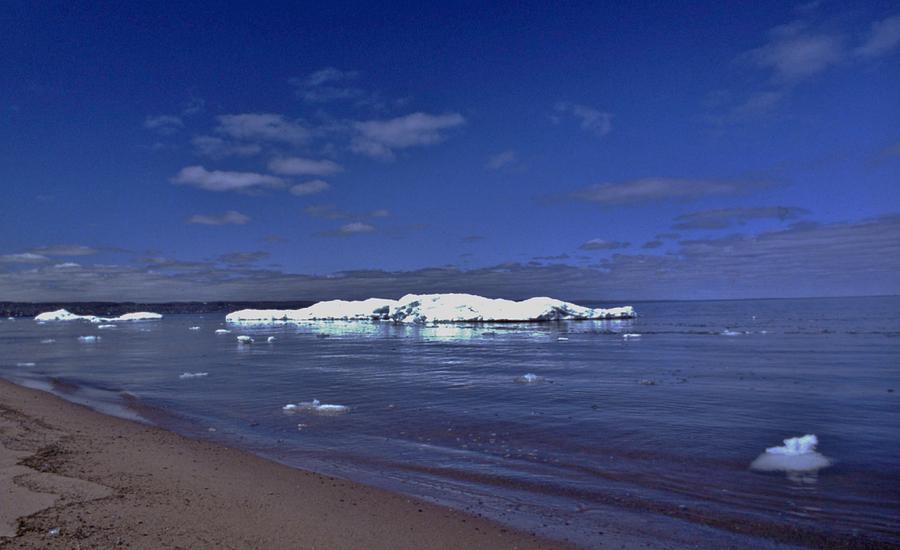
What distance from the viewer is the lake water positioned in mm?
6234

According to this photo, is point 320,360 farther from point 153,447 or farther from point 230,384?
point 153,447

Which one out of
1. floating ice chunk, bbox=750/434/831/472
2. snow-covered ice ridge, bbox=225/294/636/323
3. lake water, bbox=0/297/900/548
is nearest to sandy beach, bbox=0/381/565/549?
lake water, bbox=0/297/900/548

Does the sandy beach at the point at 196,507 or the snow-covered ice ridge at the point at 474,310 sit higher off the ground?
the snow-covered ice ridge at the point at 474,310

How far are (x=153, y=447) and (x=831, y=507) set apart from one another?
9478 millimetres

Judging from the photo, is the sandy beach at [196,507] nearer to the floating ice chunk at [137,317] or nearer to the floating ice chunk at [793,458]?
the floating ice chunk at [793,458]

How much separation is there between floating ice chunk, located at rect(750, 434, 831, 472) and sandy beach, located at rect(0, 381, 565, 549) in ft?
Result: 15.1

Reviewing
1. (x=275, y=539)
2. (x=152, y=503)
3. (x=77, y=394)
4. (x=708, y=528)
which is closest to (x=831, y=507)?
(x=708, y=528)

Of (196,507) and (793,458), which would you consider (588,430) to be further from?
(196,507)

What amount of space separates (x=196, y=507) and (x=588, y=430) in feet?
23.9

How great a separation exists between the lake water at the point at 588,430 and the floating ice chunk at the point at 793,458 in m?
0.22

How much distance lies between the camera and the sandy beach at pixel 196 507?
494 centimetres

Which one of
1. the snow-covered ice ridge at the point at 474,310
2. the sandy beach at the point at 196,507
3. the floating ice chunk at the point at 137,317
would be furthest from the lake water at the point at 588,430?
the floating ice chunk at the point at 137,317

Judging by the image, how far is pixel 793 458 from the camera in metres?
8.34

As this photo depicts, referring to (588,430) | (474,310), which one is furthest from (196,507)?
(474,310)
